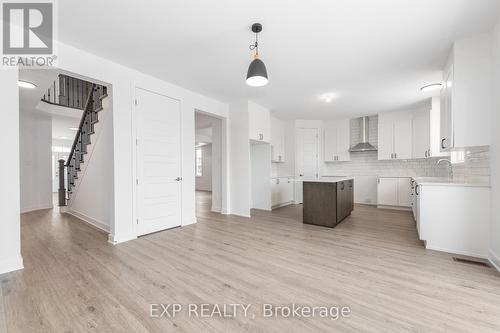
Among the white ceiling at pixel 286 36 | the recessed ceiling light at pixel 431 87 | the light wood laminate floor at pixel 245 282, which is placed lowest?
the light wood laminate floor at pixel 245 282

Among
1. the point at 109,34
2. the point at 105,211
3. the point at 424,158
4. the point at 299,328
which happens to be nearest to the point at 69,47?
the point at 109,34

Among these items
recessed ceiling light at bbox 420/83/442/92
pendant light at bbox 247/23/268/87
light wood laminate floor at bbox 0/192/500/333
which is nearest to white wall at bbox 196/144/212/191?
light wood laminate floor at bbox 0/192/500/333

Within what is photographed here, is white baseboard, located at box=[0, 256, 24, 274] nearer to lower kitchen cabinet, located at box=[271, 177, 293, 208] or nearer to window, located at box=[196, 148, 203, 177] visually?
lower kitchen cabinet, located at box=[271, 177, 293, 208]

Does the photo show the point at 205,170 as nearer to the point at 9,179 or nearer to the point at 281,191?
the point at 281,191

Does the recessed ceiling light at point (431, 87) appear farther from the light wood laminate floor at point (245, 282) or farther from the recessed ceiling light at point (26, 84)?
the recessed ceiling light at point (26, 84)

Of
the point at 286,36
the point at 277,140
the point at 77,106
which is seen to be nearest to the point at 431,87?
the point at 286,36

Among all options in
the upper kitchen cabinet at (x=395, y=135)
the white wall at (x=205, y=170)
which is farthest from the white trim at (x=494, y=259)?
the white wall at (x=205, y=170)

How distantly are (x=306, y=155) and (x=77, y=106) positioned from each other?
689 centimetres

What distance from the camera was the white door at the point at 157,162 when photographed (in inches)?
140

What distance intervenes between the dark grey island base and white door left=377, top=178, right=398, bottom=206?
2.18 m

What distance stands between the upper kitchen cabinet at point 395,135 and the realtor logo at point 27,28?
7.12 m

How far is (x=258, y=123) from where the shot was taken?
17.5 ft

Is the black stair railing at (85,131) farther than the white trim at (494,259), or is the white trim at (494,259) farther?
the black stair railing at (85,131)

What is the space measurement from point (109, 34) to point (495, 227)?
5045 mm
